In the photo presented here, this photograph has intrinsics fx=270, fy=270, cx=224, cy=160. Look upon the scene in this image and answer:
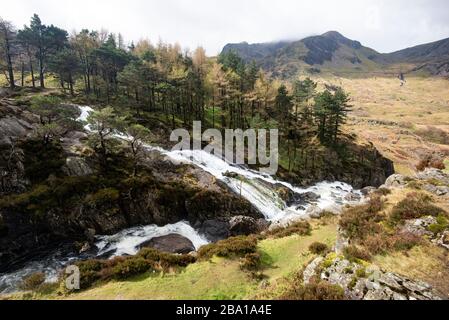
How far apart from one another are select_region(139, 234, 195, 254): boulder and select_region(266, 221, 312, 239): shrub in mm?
8683

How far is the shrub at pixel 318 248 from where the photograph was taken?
20472 millimetres

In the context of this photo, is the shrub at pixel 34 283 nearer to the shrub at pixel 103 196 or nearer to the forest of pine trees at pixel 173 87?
the shrub at pixel 103 196

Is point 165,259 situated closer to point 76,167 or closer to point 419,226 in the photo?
point 419,226

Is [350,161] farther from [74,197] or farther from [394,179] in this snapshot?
[74,197]

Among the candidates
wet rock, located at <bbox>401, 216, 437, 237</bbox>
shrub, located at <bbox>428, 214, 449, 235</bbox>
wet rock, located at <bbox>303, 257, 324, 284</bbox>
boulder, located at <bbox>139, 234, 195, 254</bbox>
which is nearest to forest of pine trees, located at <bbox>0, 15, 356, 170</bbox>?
boulder, located at <bbox>139, 234, 195, 254</bbox>

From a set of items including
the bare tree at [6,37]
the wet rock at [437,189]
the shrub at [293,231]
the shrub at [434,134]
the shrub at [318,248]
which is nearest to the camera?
the shrub at [318,248]

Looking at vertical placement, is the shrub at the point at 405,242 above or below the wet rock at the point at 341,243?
above

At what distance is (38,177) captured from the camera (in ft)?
101

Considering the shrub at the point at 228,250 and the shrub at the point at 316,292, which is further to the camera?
the shrub at the point at 228,250

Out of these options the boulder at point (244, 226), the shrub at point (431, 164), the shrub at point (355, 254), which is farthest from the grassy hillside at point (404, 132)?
the shrub at point (355, 254)

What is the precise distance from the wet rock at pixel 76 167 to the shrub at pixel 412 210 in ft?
108
